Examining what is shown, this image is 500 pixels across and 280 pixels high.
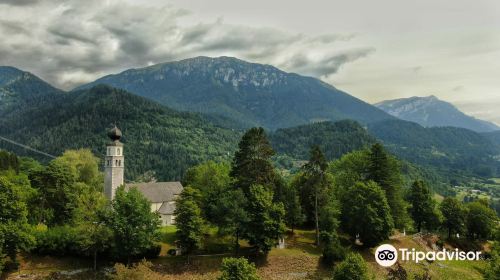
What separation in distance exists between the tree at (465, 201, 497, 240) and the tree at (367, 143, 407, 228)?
20.2 metres

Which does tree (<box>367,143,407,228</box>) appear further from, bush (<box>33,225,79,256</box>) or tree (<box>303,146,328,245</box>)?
bush (<box>33,225,79,256</box>)

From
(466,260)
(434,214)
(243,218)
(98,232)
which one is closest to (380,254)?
(243,218)

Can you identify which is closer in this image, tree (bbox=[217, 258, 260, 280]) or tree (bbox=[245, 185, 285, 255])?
tree (bbox=[217, 258, 260, 280])

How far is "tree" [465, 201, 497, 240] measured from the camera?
275 ft

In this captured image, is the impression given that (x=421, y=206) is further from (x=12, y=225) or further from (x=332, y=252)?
(x=12, y=225)

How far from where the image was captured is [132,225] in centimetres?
5262

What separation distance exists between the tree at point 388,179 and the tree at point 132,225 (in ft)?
126

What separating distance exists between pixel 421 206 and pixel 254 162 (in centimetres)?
3682

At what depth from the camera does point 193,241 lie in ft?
178

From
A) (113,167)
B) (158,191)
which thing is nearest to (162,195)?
(158,191)

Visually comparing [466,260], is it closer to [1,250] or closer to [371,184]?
[371,184]

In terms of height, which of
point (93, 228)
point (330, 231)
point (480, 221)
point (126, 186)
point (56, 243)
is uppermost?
point (126, 186)

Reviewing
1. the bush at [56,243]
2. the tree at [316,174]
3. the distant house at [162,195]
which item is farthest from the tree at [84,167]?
the tree at [316,174]

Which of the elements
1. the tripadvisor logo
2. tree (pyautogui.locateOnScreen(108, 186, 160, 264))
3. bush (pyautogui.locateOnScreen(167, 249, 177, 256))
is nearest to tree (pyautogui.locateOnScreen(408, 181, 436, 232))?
the tripadvisor logo
